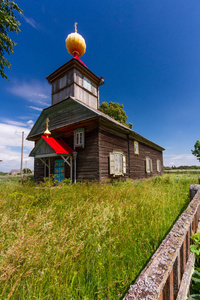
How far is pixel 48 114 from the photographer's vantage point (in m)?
12.5

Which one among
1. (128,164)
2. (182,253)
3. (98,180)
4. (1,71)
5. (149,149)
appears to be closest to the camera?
(182,253)

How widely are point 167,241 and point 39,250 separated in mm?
1458

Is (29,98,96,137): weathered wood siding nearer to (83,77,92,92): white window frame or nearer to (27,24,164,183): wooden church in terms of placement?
(27,24,164,183): wooden church

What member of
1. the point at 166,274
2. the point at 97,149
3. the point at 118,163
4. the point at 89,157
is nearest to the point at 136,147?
the point at 118,163

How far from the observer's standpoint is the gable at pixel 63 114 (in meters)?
9.63

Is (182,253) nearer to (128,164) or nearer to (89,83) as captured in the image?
(128,164)

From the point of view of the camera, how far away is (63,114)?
1112 cm

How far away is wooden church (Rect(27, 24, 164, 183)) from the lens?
8.91 meters

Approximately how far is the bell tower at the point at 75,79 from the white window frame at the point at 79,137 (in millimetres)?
3082

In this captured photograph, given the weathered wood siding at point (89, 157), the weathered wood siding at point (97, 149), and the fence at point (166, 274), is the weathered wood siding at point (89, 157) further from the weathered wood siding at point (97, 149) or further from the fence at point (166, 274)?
the fence at point (166, 274)

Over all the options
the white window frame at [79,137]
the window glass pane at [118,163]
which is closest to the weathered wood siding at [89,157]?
the white window frame at [79,137]

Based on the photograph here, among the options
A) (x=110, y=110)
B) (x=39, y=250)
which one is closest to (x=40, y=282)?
(x=39, y=250)

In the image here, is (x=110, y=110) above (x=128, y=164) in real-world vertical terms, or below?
above

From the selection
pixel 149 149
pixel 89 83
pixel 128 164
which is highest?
pixel 89 83
